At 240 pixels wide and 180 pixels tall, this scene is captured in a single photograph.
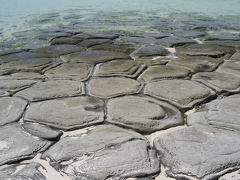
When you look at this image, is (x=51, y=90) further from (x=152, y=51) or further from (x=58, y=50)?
(x=152, y=51)

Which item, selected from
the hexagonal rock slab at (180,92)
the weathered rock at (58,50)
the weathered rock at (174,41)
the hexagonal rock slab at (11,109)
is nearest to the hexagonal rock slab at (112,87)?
the hexagonal rock slab at (180,92)

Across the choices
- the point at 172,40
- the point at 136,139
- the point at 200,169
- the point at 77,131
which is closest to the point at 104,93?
the point at 77,131

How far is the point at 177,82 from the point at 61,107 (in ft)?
3.64

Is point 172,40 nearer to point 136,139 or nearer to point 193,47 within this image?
point 193,47

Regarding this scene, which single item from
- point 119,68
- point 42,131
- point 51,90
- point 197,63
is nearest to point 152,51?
point 197,63

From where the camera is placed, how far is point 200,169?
1.34m

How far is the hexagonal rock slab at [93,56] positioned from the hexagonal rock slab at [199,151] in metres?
1.83

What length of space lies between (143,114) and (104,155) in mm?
528

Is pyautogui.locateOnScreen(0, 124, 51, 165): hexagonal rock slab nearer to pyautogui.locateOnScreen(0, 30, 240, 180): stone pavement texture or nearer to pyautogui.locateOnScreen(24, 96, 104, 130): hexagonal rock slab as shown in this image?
pyautogui.locateOnScreen(0, 30, 240, 180): stone pavement texture

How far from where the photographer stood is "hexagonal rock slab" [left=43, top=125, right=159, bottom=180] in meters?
1.35

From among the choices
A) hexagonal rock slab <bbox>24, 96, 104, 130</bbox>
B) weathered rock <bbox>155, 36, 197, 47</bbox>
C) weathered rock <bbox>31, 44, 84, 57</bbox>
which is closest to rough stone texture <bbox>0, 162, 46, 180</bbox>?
hexagonal rock slab <bbox>24, 96, 104, 130</bbox>

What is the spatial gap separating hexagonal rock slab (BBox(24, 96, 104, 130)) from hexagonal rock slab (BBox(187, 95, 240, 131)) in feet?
2.25

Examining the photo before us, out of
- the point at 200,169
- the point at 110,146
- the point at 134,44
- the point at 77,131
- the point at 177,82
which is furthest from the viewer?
the point at 134,44

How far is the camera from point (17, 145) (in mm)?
1556
